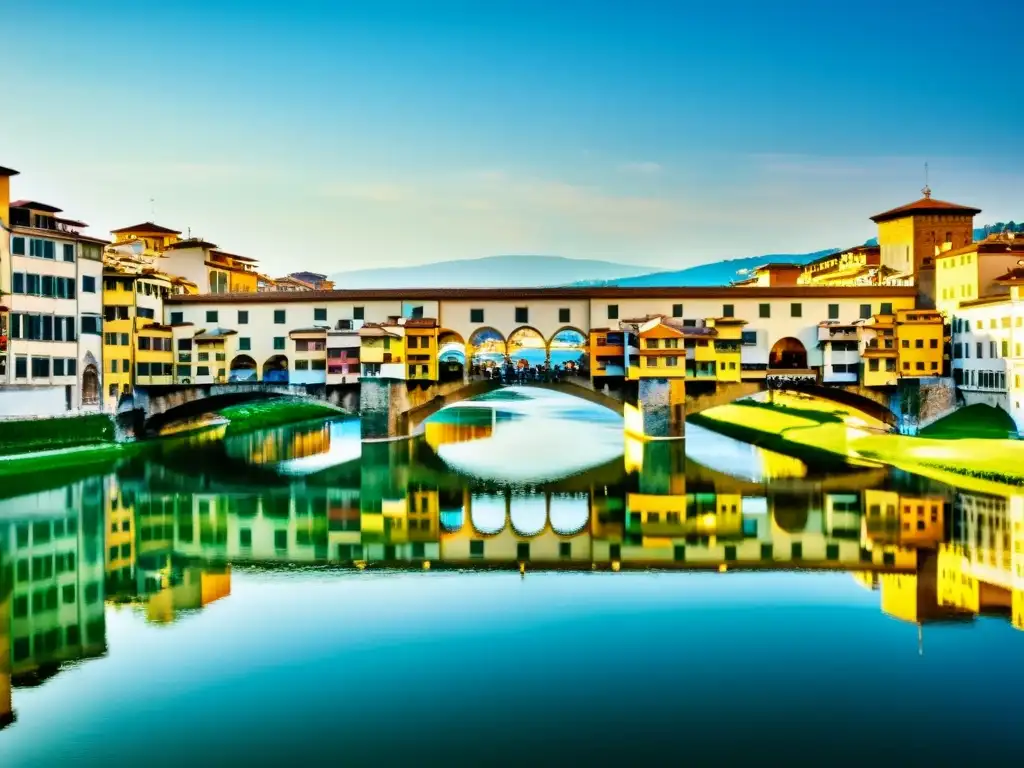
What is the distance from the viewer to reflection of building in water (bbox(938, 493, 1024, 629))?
22562 mm

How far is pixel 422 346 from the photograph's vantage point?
2264 inches

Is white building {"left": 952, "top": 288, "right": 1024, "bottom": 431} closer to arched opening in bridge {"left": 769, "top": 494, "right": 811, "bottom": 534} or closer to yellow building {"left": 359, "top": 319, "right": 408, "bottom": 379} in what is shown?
arched opening in bridge {"left": 769, "top": 494, "right": 811, "bottom": 534}

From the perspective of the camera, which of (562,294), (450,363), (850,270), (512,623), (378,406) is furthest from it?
(850,270)

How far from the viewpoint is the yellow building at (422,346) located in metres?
57.3

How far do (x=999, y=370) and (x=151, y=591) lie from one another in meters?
39.8

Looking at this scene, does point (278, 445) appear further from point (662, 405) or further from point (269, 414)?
point (662, 405)

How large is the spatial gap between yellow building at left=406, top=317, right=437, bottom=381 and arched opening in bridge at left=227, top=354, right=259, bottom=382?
32.8ft

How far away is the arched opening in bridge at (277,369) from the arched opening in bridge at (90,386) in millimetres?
9541

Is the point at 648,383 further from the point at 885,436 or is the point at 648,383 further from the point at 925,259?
the point at 925,259

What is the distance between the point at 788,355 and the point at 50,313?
41596 mm

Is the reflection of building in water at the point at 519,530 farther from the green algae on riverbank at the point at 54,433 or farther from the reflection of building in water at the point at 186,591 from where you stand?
the green algae on riverbank at the point at 54,433

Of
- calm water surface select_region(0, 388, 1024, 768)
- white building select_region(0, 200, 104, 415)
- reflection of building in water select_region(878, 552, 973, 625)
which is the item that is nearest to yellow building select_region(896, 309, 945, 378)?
calm water surface select_region(0, 388, 1024, 768)

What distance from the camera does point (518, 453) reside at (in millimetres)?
54375

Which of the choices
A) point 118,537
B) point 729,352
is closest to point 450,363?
point 729,352
